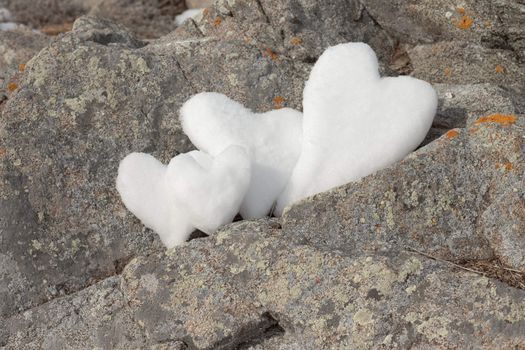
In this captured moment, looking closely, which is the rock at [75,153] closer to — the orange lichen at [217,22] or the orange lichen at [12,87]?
the orange lichen at [12,87]

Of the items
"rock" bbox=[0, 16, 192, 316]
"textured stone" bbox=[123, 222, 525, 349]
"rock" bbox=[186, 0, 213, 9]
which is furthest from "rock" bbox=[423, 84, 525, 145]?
"rock" bbox=[186, 0, 213, 9]

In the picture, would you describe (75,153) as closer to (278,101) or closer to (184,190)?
(184,190)

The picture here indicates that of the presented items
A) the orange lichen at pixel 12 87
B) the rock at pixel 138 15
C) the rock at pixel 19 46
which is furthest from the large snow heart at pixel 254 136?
the rock at pixel 138 15

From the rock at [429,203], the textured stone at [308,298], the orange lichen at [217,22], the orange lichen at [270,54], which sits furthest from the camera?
the orange lichen at [217,22]

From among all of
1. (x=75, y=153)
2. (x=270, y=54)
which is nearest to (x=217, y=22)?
(x=270, y=54)

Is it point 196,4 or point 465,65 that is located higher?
point 465,65

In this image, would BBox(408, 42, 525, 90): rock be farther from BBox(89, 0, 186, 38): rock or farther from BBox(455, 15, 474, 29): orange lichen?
BBox(89, 0, 186, 38): rock

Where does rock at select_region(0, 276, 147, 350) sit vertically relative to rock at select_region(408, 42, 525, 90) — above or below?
below
